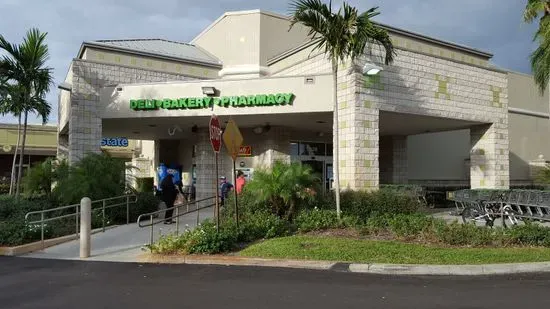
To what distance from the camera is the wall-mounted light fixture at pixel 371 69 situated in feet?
55.6

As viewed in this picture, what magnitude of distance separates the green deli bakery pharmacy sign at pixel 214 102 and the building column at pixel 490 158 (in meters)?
8.03

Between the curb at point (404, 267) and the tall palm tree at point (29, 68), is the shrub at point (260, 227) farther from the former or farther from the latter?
the tall palm tree at point (29, 68)

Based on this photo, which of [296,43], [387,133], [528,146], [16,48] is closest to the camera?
[16,48]

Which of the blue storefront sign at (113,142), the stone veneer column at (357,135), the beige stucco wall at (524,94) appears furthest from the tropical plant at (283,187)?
the blue storefront sign at (113,142)

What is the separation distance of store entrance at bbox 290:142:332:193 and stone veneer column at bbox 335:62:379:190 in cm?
630

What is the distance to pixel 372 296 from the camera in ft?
24.7

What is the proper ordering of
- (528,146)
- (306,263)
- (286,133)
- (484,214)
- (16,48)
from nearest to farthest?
(306,263), (484,214), (16,48), (286,133), (528,146)

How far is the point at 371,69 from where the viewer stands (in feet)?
56.0

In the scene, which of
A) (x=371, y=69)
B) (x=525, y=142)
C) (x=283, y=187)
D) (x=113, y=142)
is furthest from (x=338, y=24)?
(x=113, y=142)

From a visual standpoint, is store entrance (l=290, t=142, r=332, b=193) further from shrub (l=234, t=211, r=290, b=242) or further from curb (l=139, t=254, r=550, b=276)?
curb (l=139, t=254, r=550, b=276)

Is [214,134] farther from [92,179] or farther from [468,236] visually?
[92,179]

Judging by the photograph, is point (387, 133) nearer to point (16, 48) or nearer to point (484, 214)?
point (484, 214)

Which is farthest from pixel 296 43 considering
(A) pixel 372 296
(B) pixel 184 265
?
(A) pixel 372 296

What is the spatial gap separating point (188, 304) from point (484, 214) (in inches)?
425
